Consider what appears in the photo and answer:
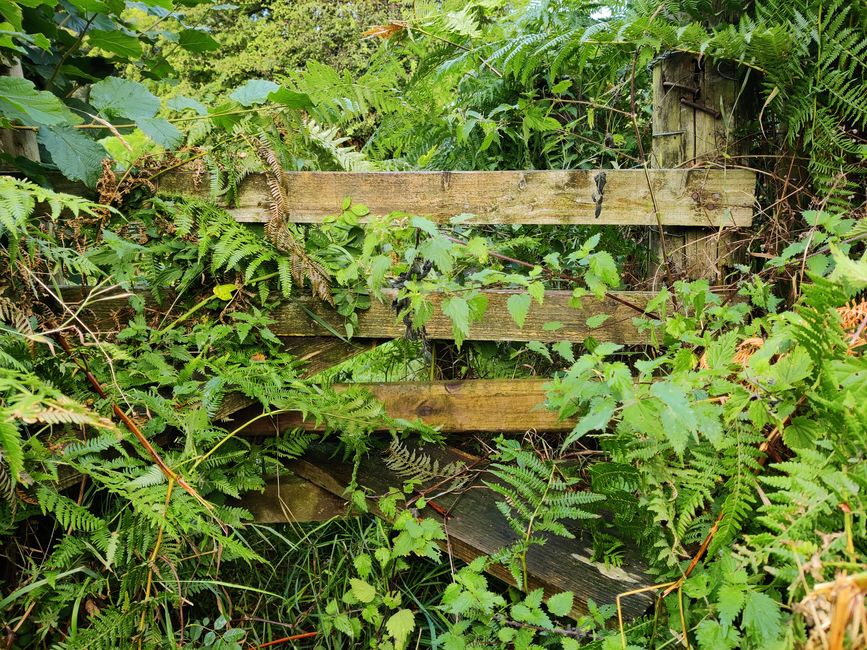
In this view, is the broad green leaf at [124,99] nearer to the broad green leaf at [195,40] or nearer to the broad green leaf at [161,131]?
the broad green leaf at [161,131]

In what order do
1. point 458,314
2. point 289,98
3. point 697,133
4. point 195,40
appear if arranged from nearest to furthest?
point 458,314, point 289,98, point 697,133, point 195,40

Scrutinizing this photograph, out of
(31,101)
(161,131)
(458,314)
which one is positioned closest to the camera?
(458,314)

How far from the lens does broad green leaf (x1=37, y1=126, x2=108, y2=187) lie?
6.73 feet

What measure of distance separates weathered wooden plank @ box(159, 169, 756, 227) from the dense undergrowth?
0.08 metres

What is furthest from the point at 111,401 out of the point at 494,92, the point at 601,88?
the point at 601,88

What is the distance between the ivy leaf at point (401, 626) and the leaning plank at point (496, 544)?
25 centimetres

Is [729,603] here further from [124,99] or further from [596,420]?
[124,99]

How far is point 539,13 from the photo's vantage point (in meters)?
2.57

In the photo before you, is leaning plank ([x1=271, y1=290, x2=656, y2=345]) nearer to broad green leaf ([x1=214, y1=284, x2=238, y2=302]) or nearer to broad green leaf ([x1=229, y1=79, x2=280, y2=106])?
broad green leaf ([x1=214, y1=284, x2=238, y2=302])

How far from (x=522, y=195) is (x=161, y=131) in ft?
3.99

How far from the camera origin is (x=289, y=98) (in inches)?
87.8

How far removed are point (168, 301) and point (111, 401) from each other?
61 cm

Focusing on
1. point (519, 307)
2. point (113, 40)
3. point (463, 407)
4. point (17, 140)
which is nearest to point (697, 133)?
point (519, 307)

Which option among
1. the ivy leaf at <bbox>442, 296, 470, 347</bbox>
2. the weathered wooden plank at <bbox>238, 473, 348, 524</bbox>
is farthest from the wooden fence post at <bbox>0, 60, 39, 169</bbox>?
the ivy leaf at <bbox>442, 296, 470, 347</bbox>
